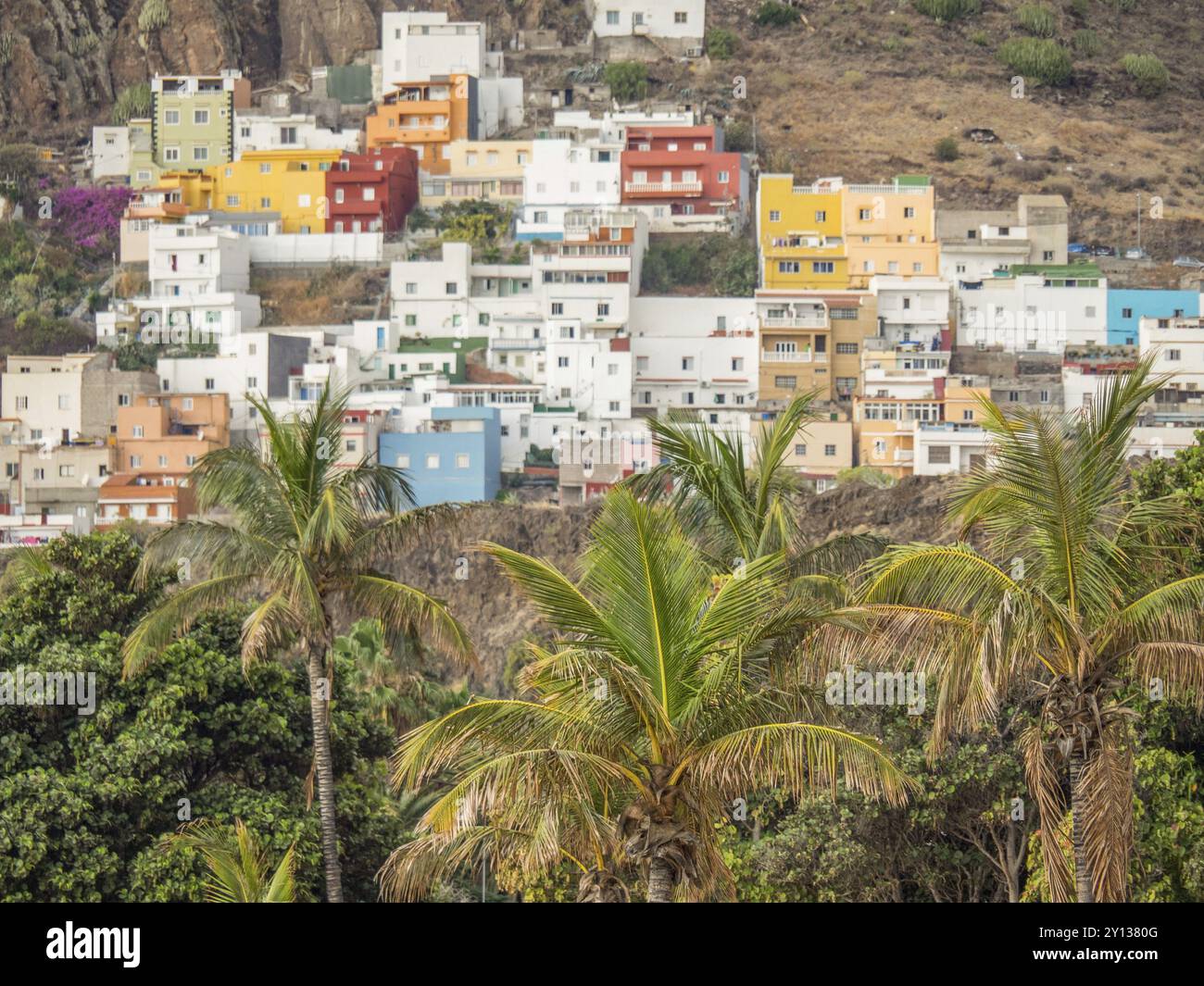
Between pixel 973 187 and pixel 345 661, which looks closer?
pixel 345 661

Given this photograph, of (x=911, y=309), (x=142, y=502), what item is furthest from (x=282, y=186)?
(x=911, y=309)

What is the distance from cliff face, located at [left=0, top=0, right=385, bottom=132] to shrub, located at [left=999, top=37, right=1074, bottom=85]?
1404 inches

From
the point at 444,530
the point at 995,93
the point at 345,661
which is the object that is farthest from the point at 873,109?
the point at 444,530

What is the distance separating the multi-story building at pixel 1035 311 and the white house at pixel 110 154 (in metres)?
45.0

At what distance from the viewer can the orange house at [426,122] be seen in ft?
360

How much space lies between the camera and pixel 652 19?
123812 millimetres

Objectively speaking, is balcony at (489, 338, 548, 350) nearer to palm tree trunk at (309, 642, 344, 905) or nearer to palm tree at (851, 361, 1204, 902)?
palm tree trunk at (309, 642, 344, 905)

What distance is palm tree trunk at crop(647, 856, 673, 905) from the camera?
1886 centimetres

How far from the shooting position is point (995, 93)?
4899 inches

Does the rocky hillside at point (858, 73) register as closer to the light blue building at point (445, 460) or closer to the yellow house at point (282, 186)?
the yellow house at point (282, 186)

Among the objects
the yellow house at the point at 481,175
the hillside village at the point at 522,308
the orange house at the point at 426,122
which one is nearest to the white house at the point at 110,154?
the hillside village at the point at 522,308
